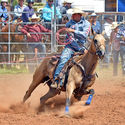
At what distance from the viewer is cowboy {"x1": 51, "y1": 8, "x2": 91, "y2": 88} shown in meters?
7.40

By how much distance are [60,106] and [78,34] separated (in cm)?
171

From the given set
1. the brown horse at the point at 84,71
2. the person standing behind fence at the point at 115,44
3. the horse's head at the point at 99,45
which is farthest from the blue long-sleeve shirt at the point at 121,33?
the horse's head at the point at 99,45

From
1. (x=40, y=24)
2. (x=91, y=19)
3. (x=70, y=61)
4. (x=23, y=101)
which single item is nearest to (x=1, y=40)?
(x=40, y=24)

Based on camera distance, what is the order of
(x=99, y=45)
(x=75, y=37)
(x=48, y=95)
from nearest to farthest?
1. (x=99, y=45)
2. (x=75, y=37)
3. (x=48, y=95)

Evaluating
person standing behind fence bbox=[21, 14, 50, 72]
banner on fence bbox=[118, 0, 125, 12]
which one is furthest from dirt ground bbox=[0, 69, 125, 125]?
banner on fence bbox=[118, 0, 125, 12]

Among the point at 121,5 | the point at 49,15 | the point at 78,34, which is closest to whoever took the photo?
the point at 78,34

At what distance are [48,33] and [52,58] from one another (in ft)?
17.0

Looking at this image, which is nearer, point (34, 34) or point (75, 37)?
point (75, 37)

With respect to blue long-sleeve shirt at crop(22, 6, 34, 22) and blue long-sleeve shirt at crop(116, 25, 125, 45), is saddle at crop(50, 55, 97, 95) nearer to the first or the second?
blue long-sleeve shirt at crop(116, 25, 125, 45)

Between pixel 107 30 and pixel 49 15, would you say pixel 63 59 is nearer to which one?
pixel 49 15

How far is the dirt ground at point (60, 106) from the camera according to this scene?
20.3ft

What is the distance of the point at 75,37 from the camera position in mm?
7508

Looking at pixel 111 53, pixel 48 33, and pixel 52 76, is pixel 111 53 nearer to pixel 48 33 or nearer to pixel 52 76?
pixel 48 33

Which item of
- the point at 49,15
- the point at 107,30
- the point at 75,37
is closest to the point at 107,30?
the point at 107,30
